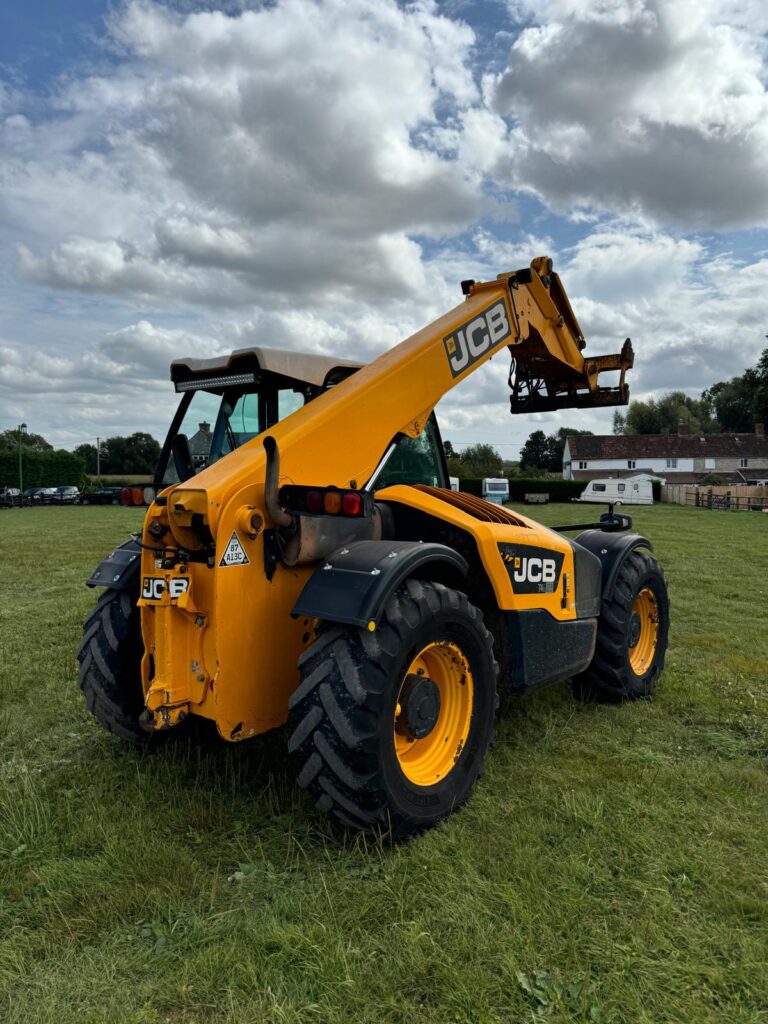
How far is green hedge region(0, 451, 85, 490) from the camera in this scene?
57.2 m

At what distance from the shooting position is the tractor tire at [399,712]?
3.02m

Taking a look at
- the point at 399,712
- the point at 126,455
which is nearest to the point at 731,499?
the point at 399,712

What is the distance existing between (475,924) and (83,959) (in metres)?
1.39

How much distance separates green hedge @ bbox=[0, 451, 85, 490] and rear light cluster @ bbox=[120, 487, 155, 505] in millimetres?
59650

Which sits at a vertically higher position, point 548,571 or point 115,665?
point 548,571

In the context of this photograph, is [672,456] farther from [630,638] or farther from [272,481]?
[272,481]

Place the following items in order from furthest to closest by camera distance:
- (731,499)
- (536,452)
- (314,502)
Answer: (536,452) → (731,499) → (314,502)

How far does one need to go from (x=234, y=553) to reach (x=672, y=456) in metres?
78.2

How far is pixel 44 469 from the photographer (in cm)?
5875

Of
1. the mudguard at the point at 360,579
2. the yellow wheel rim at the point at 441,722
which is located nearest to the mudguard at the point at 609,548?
the yellow wheel rim at the point at 441,722

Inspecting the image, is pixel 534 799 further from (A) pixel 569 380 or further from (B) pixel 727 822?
(A) pixel 569 380

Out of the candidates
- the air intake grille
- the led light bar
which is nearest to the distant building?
the led light bar

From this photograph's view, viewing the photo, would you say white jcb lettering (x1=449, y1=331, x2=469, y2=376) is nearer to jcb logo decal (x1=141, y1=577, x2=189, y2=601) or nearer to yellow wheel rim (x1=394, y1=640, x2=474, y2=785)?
yellow wheel rim (x1=394, y1=640, x2=474, y2=785)

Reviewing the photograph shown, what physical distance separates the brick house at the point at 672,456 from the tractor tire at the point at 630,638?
70377 mm
